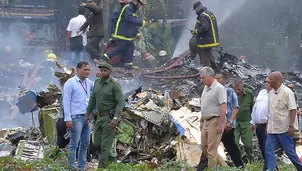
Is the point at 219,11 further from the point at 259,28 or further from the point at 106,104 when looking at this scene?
the point at 106,104

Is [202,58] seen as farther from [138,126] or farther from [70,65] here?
[138,126]

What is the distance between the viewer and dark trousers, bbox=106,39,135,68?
527 inches

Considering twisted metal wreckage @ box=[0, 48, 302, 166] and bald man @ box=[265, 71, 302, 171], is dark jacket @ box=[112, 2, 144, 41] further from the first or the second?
bald man @ box=[265, 71, 302, 171]

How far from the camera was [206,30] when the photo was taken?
520 inches

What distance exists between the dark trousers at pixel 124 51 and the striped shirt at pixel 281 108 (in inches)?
246

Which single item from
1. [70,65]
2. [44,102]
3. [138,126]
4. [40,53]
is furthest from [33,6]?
[138,126]

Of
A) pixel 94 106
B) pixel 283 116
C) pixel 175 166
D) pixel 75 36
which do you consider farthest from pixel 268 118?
pixel 75 36

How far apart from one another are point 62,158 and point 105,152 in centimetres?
71

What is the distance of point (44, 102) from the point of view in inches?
422

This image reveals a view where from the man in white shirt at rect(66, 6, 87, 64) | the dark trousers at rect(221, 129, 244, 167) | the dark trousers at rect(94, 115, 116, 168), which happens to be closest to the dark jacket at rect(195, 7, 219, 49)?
the man in white shirt at rect(66, 6, 87, 64)

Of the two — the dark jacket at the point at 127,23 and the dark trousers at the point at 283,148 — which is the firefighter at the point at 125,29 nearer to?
the dark jacket at the point at 127,23

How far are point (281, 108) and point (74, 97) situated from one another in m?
2.87

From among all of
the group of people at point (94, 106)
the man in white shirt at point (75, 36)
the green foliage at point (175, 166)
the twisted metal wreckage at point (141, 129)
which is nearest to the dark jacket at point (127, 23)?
the man in white shirt at point (75, 36)

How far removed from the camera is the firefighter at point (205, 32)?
13172 millimetres
